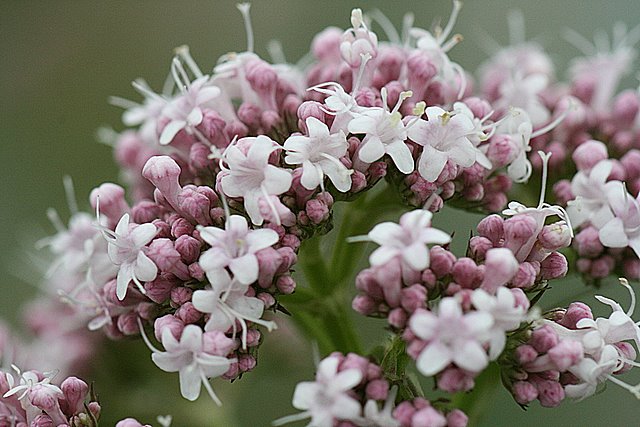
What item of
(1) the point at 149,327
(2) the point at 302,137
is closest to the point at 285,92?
(2) the point at 302,137

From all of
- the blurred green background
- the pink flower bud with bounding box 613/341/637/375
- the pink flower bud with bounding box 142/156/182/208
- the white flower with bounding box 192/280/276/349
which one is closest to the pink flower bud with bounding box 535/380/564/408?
the pink flower bud with bounding box 613/341/637/375

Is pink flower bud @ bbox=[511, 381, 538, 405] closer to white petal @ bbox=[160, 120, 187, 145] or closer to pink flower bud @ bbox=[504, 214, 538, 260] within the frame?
pink flower bud @ bbox=[504, 214, 538, 260]

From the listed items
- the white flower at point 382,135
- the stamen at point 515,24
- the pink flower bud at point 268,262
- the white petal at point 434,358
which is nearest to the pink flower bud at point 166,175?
the pink flower bud at point 268,262

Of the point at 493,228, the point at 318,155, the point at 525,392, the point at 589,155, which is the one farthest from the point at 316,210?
the point at 589,155

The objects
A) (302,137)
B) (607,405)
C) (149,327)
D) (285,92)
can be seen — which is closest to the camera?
(302,137)

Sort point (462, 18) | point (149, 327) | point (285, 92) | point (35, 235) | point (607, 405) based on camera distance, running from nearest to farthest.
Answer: point (149, 327)
point (285, 92)
point (607, 405)
point (35, 235)
point (462, 18)

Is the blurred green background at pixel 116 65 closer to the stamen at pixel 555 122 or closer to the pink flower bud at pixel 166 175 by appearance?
the stamen at pixel 555 122

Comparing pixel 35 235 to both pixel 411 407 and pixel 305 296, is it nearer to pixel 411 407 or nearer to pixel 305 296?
pixel 305 296
